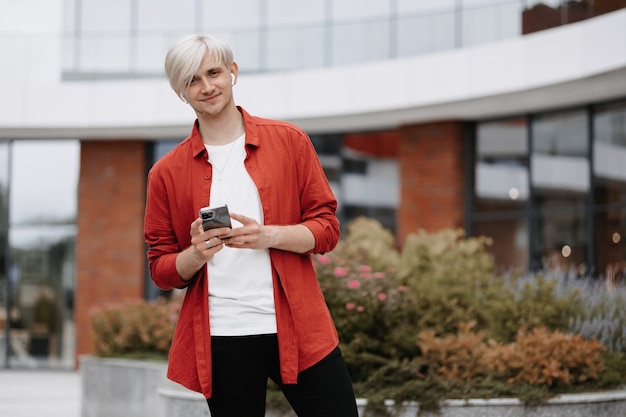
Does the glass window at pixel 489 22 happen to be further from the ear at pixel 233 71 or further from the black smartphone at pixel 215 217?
the black smartphone at pixel 215 217

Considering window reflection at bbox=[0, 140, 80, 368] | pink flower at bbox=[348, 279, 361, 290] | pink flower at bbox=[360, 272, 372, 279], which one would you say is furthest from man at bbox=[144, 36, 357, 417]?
window reflection at bbox=[0, 140, 80, 368]

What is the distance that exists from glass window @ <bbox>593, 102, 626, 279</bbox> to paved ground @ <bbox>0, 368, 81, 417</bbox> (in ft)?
26.7

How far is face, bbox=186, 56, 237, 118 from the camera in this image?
8.95 feet

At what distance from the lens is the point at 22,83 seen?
683 inches

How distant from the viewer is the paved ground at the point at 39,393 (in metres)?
11.3

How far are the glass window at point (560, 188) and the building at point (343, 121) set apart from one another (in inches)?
1.1

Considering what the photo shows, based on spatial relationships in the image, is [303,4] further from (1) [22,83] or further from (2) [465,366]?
(2) [465,366]

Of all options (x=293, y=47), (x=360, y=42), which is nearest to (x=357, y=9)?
(x=360, y=42)

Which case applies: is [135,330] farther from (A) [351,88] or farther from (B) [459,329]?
(A) [351,88]

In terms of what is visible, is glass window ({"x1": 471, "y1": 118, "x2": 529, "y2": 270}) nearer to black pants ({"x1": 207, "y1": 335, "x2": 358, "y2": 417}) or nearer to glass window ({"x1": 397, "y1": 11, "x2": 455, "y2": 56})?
glass window ({"x1": 397, "y1": 11, "x2": 455, "y2": 56})

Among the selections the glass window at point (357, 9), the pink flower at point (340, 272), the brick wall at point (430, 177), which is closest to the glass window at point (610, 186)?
the brick wall at point (430, 177)

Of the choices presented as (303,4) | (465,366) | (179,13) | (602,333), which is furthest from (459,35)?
(465,366)

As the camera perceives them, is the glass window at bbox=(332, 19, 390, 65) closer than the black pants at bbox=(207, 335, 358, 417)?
No

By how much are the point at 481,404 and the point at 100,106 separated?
12692mm
